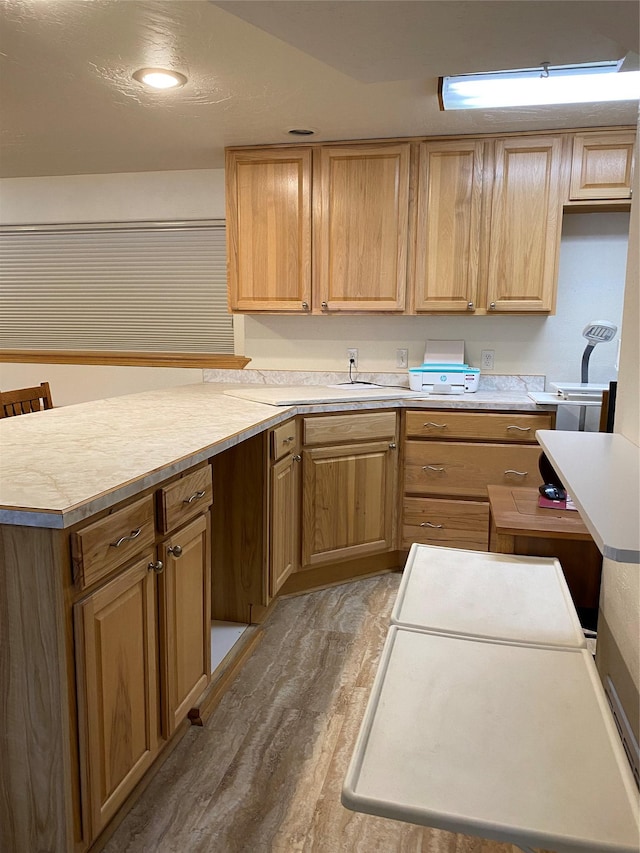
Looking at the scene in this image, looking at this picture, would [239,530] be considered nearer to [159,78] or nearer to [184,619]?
[184,619]

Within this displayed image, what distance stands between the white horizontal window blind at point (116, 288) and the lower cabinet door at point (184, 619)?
2407 millimetres

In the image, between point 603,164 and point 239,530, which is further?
point 603,164

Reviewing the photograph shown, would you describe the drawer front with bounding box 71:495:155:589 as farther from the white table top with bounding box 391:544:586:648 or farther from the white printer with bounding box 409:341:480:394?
the white printer with bounding box 409:341:480:394

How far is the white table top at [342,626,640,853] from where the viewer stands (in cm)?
88

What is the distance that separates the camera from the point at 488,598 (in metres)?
1.55

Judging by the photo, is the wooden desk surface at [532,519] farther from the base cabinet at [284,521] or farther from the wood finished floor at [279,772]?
the base cabinet at [284,521]

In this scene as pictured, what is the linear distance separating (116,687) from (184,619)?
0.40 metres

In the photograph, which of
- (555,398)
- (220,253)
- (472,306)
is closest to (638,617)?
(555,398)

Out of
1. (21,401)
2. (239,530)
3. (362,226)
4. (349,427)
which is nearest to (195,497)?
(239,530)

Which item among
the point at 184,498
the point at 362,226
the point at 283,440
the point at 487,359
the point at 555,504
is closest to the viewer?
the point at 184,498

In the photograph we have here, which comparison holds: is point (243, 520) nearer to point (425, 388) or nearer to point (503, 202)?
point (425, 388)

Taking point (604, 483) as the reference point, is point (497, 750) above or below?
below

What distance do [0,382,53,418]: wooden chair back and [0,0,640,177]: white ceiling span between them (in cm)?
129

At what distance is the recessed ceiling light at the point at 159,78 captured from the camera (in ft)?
8.27
